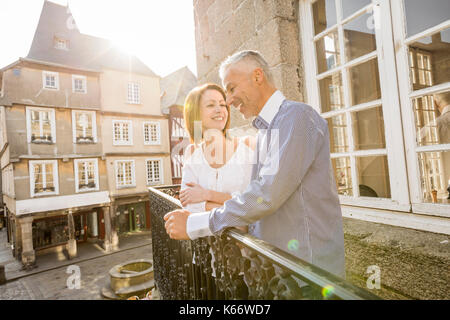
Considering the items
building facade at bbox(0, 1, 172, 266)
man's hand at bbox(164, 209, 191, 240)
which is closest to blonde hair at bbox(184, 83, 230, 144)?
man's hand at bbox(164, 209, 191, 240)

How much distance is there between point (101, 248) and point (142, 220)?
3824 mm

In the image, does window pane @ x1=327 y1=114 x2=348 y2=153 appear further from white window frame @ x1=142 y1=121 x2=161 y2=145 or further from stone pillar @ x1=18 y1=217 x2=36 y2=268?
white window frame @ x1=142 y1=121 x2=161 y2=145

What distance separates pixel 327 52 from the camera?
2.66m

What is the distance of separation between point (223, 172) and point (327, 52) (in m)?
1.70

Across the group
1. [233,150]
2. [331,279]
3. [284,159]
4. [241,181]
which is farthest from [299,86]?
[331,279]

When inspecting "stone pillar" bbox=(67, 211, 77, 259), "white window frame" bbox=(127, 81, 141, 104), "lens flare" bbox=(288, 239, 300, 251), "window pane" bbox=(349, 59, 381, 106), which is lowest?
"stone pillar" bbox=(67, 211, 77, 259)

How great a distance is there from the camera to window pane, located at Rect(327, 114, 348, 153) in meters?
2.61

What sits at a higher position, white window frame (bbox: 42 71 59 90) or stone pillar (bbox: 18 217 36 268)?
white window frame (bbox: 42 71 59 90)

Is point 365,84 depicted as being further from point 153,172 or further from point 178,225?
point 153,172

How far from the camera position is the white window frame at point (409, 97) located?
177 centimetres

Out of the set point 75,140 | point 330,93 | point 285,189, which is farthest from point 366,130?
point 75,140

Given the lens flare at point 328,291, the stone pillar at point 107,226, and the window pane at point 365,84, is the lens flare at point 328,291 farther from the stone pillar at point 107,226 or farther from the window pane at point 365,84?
the stone pillar at point 107,226

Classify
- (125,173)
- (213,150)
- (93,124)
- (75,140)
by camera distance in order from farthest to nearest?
(125,173) < (93,124) < (75,140) < (213,150)

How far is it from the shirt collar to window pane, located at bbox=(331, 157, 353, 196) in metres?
1.40
